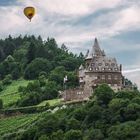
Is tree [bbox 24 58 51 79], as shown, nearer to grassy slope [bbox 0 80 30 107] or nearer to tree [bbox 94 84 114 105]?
grassy slope [bbox 0 80 30 107]

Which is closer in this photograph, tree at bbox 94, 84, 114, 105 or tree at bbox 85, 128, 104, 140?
tree at bbox 85, 128, 104, 140

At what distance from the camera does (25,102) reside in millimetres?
113188

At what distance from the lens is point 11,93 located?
13100 centimetres

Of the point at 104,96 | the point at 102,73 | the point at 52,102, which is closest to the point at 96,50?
the point at 102,73

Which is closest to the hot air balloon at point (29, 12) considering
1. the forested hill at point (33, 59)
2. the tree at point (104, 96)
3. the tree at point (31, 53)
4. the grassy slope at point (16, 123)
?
the tree at point (104, 96)

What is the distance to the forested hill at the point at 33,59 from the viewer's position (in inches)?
5605

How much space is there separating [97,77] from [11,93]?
28.0 metres

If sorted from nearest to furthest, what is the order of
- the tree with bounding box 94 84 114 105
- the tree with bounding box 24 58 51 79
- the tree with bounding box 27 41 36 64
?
the tree with bounding box 94 84 114 105 → the tree with bounding box 24 58 51 79 → the tree with bounding box 27 41 36 64

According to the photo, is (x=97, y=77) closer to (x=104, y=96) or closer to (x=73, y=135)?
(x=104, y=96)

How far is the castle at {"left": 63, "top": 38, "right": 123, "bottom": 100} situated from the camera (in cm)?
10594

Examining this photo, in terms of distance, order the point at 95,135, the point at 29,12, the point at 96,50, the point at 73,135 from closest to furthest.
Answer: the point at 29,12, the point at 95,135, the point at 73,135, the point at 96,50

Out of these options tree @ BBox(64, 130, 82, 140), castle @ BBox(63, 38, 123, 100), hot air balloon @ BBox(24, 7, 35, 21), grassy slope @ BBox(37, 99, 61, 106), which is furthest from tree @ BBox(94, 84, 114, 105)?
hot air balloon @ BBox(24, 7, 35, 21)

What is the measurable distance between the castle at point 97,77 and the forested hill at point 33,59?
1209 inches

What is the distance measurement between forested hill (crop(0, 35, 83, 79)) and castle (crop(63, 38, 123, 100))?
30.7 m
